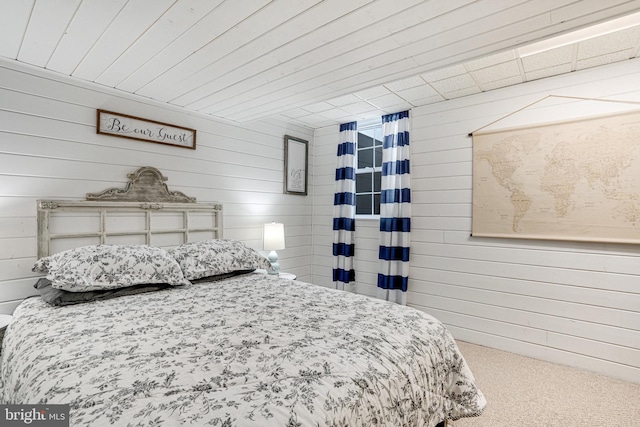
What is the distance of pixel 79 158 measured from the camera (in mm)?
2436

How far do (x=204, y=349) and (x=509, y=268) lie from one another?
2735 millimetres

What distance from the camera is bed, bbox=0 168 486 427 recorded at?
96 centimetres

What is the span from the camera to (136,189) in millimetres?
2713

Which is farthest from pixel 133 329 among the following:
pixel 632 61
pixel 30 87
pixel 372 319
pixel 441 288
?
pixel 632 61

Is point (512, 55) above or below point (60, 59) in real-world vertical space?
above

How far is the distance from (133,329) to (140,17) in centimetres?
152

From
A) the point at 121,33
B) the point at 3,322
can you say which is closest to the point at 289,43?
the point at 121,33

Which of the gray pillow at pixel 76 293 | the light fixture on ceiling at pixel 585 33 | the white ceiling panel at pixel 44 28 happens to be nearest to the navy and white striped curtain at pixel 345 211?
the light fixture on ceiling at pixel 585 33

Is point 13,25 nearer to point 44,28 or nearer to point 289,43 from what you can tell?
point 44,28

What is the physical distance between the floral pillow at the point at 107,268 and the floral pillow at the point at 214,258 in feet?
0.42

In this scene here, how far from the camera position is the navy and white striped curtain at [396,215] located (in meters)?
3.44

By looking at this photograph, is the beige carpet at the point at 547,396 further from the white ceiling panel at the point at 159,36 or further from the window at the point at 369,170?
the white ceiling panel at the point at 159,36

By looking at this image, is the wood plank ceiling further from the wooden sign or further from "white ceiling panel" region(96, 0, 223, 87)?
the wooden sign

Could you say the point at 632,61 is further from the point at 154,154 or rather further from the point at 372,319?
the point at 154,154
